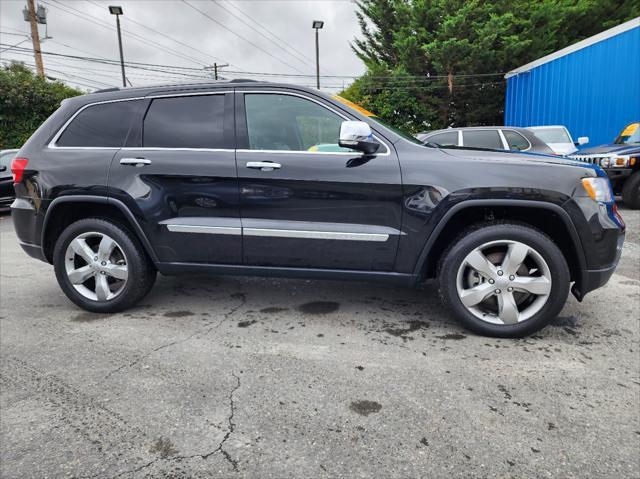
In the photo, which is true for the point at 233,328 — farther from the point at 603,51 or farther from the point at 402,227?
the point at 603,51

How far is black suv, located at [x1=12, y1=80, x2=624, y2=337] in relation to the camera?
279 cm

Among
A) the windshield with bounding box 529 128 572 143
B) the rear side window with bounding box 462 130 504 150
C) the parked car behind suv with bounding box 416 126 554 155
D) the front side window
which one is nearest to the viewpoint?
the front side window

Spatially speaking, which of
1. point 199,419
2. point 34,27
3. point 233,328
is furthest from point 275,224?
point 34,27

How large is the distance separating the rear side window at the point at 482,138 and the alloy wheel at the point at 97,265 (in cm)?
694

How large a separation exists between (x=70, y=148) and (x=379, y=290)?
9.35 feet

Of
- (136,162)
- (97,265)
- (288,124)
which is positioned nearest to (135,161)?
(136,162)

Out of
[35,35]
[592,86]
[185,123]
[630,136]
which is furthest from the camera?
[35,35]

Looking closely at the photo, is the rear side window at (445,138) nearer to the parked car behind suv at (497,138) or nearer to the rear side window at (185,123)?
the parked car behind suv at (497,138)

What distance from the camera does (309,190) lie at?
2.98m

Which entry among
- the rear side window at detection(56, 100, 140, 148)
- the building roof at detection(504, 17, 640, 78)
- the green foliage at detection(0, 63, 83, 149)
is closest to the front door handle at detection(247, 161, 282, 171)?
the rear side window at detection(56, 100, 140, 148)

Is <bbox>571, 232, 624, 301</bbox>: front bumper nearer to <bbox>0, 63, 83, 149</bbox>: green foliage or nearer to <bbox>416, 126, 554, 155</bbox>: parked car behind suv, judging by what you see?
<bbox>416, 126, 554, 155</bbox>: parked car behind suv

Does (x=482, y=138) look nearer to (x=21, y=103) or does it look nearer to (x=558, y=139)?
(x=558, y=139)

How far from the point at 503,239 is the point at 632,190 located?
7305mm

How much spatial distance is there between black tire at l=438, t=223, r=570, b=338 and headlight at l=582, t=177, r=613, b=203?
15.2 inches
